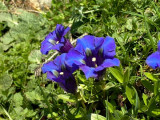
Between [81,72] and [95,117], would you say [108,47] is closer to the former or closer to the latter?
[95,117]

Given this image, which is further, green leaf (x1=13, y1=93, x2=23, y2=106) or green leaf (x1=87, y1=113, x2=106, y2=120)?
green leaf (x1=13, y1=93, x2=23, y2=106)

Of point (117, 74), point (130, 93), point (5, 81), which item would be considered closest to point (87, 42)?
point (117, 74)

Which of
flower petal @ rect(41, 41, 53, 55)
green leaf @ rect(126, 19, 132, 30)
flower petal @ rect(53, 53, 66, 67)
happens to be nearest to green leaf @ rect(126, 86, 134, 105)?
flower petal @ rect(53, 53, 66, 67)

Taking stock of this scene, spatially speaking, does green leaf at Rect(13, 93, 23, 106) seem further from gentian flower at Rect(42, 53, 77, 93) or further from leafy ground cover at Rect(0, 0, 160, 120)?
gentian flower at Rect(42, 53, 77, 93)

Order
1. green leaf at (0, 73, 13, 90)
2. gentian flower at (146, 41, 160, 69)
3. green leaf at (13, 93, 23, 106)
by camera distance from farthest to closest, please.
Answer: green leaf at (0, 73, 13, 90), green leaf at (13, 93, 23, 106), gentian flower at (146, 41, 160, 69)

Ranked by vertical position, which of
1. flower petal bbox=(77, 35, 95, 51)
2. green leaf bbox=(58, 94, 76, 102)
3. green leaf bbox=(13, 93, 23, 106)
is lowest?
green leaf bbox=(13, 93, 23, 106)

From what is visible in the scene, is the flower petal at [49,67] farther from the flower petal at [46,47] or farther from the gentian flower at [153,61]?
the gentian flower at [153,61]

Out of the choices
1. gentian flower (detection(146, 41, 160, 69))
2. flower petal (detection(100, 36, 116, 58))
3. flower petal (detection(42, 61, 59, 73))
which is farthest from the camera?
flower petal (detection(42, 61, 59, 73))
